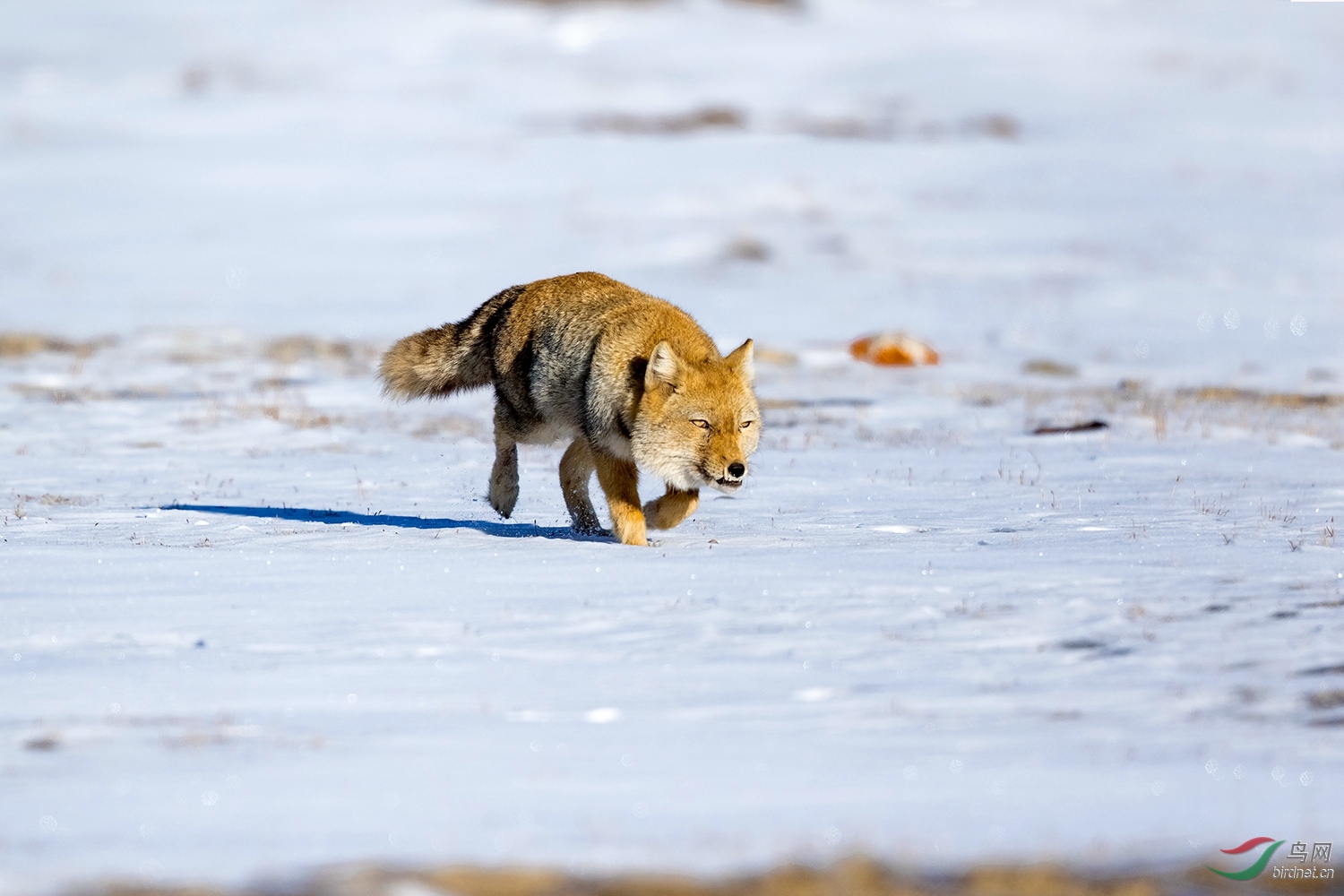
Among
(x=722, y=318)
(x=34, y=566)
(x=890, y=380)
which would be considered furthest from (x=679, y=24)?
(x=34, y=566)

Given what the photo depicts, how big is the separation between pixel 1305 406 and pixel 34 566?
573 inches

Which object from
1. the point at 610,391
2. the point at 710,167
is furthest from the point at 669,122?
the point at 610,391

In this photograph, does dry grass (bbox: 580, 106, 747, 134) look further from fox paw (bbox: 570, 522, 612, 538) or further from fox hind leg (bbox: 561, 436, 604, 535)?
fox paw (bbox: 570, 522, 612, 538)

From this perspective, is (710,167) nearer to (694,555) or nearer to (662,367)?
(662,367)

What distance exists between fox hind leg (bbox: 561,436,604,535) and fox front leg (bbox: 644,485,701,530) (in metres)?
0.48

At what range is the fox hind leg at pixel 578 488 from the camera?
32.0ft

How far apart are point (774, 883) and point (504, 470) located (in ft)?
20.2

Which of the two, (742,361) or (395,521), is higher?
(742,361)

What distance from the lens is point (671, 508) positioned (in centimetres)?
933

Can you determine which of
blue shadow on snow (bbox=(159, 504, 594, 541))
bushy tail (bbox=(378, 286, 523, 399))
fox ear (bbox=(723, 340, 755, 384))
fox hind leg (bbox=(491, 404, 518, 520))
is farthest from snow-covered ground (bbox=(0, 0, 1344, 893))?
fox ear (bbox=(723, 340, 755, 384))

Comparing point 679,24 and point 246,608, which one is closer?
point 246,608

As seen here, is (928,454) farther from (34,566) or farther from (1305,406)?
(34,566)

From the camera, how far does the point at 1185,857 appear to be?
174 inches

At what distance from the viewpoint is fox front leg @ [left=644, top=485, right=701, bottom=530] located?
9289 millimetres
